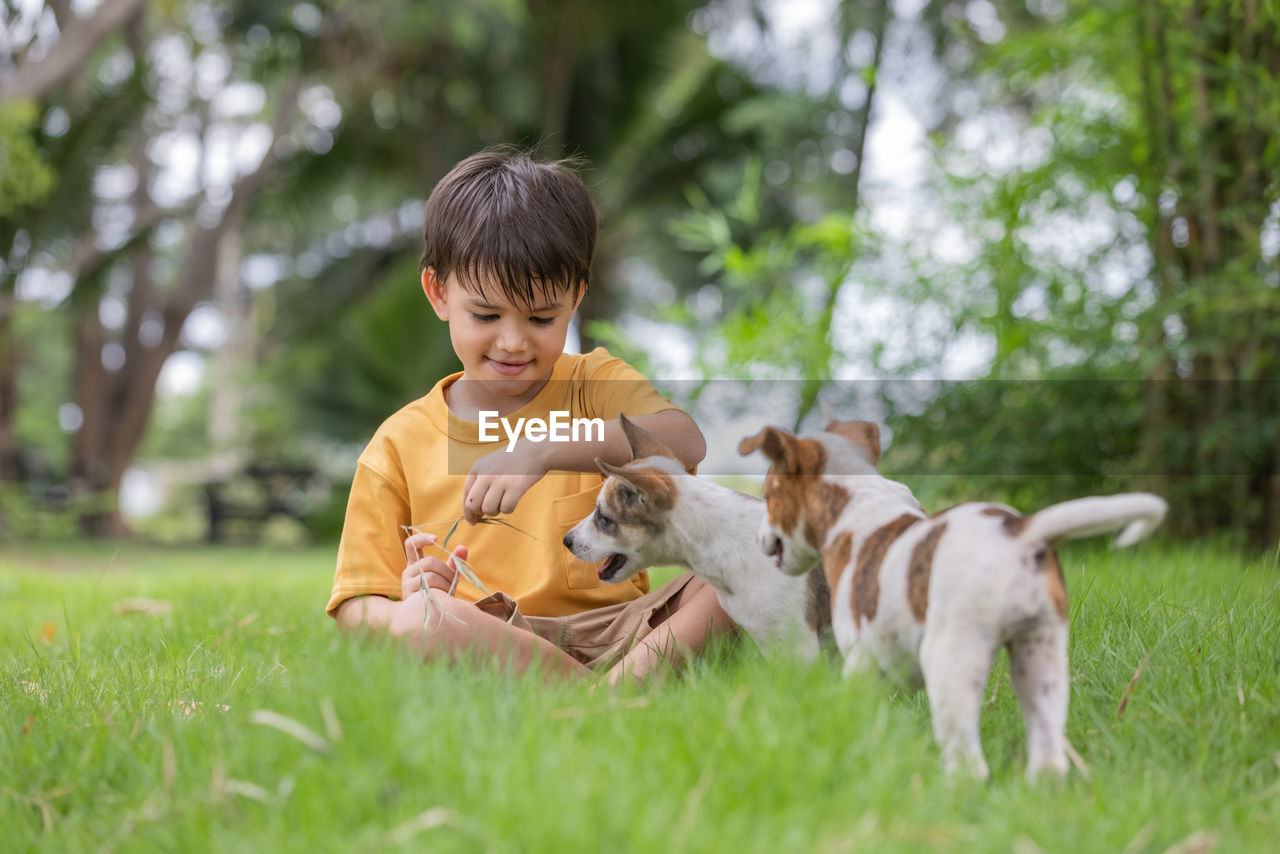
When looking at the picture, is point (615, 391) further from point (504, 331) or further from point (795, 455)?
point (795, 455)

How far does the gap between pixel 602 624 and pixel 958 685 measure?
1.26 meters

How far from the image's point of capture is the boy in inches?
94.5

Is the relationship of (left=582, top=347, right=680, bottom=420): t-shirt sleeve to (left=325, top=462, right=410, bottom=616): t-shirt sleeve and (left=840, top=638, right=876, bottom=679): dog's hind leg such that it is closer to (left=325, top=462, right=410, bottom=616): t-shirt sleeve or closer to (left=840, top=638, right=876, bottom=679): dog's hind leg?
(left=325, top=462, right=410, bottom=616): t-shirt sleeve

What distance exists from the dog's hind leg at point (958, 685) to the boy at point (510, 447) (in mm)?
861

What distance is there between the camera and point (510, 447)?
2.28 m

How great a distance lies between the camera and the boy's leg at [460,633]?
2238mm

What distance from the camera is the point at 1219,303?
4.55m

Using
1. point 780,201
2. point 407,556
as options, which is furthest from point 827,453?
point 780,201

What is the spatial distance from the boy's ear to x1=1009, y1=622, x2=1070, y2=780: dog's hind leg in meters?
1.69

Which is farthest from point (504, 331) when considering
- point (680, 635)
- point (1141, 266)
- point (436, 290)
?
point (1141, 266)

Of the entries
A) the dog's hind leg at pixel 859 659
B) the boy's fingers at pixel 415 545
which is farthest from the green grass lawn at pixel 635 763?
the boy's fingers at pixel 415 545

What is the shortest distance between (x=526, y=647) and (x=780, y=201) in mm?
14102

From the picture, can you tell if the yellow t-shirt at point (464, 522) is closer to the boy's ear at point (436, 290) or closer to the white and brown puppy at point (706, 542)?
the boy's ear at point (436, 290)

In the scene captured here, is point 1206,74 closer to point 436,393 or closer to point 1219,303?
point 1219,303
